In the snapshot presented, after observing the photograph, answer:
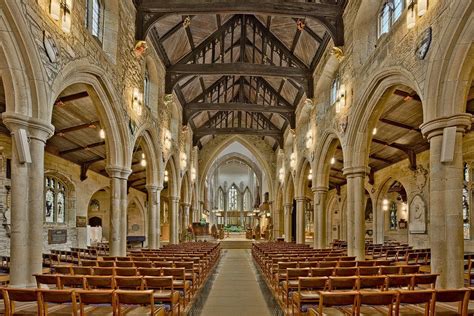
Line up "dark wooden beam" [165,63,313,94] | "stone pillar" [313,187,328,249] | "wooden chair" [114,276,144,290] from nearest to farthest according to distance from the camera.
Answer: "wooden chair" [114,276,144,290]
"stone pillar" [313,187,328,249]
"dark wooden beam" [165,63,313,94]

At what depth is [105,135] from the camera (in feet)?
38.8

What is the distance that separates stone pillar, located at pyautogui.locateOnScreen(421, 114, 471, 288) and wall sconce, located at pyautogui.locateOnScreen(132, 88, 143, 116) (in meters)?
9.16

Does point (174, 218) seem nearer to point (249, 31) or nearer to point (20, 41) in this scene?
point (249, 31)

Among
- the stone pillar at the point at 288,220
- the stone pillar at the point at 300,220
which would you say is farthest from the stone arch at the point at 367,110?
the stone pillar at the point at 288,220

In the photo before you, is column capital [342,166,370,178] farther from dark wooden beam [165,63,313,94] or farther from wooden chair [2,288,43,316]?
wooden chair [2,288,43,316]

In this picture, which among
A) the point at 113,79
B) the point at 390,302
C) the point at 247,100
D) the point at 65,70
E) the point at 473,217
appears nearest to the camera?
the point at 390,302

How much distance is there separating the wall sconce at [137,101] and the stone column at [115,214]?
231 cm

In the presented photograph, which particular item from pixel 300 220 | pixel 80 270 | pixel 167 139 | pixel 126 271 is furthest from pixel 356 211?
pixel 167 139

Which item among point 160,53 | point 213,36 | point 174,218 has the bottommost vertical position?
point 174,218

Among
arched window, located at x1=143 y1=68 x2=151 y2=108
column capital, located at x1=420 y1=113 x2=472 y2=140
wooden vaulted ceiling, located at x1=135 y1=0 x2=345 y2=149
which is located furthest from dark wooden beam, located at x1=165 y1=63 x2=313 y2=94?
column capital, located at x1=420 y1=113 x2=472 y2=140

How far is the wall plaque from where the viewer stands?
16.0 meters

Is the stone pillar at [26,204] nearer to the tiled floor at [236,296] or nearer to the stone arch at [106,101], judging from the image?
the stone arch at [106,101]

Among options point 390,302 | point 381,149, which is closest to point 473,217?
point 381,149

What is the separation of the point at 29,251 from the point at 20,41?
344cm
